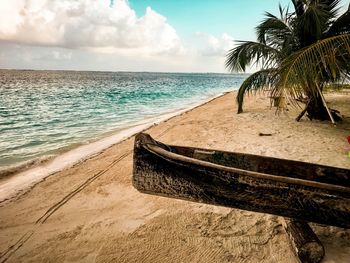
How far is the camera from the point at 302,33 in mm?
7148

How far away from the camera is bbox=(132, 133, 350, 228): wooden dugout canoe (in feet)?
7.05

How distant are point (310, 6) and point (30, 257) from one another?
7.37 m

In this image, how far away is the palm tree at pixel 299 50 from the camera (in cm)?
414

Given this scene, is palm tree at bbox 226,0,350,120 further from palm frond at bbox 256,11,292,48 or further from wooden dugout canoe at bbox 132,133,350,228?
wooden dugout canoe at bbox 132,133,350,228

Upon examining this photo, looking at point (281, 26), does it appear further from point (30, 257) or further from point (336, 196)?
point (30, 257)

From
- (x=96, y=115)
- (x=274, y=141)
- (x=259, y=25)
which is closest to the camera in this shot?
(x=274, y=141)

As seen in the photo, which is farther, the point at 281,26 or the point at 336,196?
the point at 281,26

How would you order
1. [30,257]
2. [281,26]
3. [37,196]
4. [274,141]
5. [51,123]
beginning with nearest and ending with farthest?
A: [30,257] → [37,196] → [274,141] → [281,26] → [51,123]

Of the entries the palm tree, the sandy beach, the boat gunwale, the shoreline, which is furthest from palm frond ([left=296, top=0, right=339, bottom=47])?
the shoreline

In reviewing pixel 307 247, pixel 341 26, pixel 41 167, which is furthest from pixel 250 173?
pixel 341 26

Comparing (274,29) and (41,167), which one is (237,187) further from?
(274,29)

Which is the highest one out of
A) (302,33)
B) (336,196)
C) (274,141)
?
(302,33)

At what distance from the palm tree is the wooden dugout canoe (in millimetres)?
2280

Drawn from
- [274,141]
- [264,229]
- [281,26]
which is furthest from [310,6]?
[264,229]
